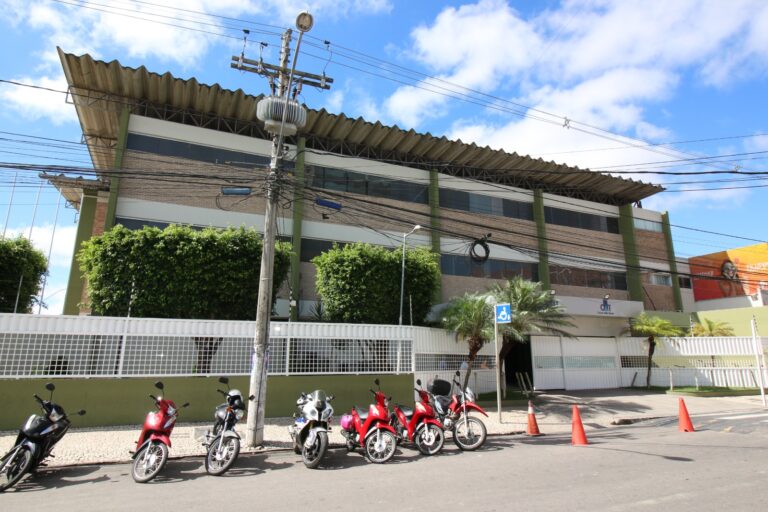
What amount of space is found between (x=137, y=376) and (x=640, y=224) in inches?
1269

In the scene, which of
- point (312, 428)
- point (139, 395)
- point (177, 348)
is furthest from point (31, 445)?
point (177, 348)

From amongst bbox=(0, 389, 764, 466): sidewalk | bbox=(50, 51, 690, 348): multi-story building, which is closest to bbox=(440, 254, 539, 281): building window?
bbox=(50, 51, 690, 348): multi-story building

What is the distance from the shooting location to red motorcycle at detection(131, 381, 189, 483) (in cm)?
631

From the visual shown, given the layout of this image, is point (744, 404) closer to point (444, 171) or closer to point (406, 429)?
point (406, 429)

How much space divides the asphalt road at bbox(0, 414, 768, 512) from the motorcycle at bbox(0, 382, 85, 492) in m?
0.22

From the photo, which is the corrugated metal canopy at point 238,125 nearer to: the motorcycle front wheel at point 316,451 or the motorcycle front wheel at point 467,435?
the motorcycle front wheel at point 467,435

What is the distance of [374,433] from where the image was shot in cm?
746

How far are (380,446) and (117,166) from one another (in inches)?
657

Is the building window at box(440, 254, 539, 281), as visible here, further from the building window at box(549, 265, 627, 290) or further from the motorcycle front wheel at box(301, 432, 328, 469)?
the motorcycle front wheel at box(301, 432, 328, 469)

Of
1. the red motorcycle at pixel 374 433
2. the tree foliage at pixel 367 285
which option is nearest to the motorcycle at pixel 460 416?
the red motorcycle at pixel 374 433

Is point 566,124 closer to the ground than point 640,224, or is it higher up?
closer to the ground

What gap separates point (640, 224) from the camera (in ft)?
104

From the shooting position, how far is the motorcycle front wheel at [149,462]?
6.27 m

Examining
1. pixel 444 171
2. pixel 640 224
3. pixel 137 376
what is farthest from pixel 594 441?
pixel 640 224
